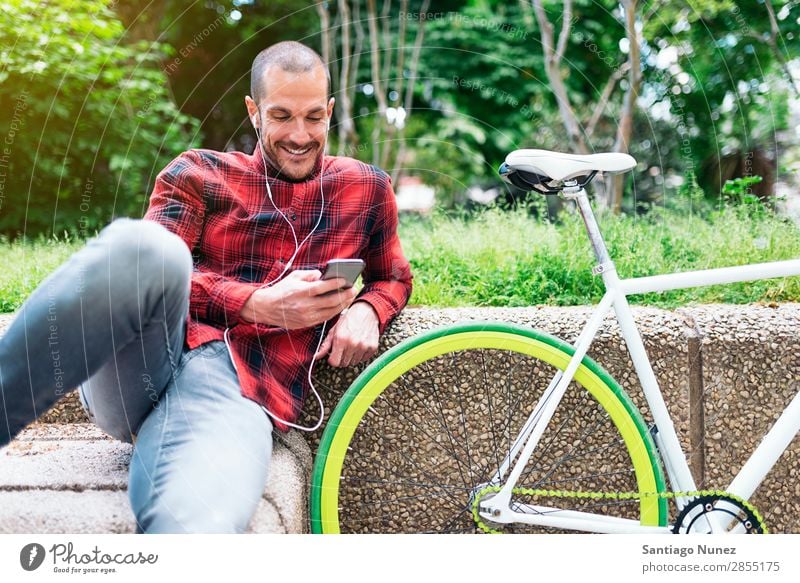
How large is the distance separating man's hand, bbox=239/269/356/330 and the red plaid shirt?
0.02 metres

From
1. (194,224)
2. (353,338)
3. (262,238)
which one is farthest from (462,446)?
(194,224)

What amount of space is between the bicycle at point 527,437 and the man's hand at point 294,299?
14 cm

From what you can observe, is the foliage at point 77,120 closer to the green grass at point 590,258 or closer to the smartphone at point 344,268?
the smartphone at point 344,268

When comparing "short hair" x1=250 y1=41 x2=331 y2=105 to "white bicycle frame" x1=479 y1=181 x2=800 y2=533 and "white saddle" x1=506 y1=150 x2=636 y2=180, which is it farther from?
"white bicycle frame" x1=479 y1=181 x2=800 y2=533

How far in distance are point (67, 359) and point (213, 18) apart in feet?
2.69

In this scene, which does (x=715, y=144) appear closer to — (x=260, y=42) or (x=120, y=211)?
(x=260, y=42)

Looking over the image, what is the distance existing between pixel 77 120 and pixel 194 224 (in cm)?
53

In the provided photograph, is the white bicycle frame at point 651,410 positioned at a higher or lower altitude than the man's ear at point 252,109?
lower

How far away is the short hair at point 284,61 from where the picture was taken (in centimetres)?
130

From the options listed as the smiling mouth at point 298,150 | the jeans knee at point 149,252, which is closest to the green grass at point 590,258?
the smiling mouth at point 298,150

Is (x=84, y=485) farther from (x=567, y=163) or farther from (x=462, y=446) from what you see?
(x=567, y=163)

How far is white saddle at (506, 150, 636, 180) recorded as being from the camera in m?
1.26

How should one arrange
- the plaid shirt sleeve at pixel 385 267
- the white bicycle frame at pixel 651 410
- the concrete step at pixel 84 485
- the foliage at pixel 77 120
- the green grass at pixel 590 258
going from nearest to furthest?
the concrete step at pixel 84 485
the white bicycle frame at pixel 651 410
the plaid shirt sleeve at pixel 385 267
the foliage at pixel 77 120
the green grass at pixel 590 258
